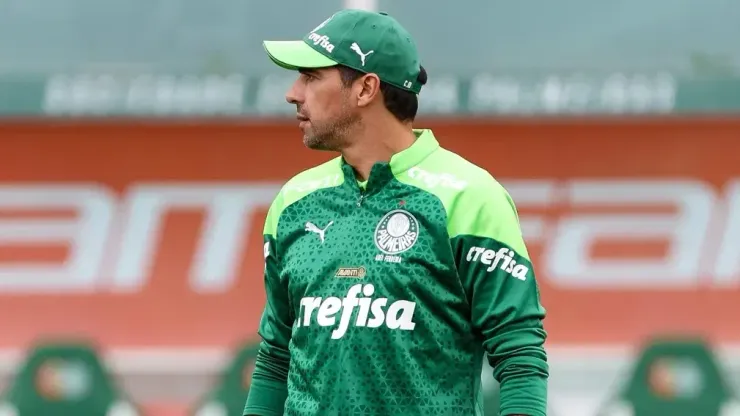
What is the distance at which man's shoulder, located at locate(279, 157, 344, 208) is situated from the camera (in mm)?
2402

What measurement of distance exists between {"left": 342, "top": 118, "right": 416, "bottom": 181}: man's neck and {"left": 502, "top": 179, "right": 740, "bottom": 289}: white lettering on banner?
111 inches

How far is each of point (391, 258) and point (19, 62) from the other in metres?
3.35

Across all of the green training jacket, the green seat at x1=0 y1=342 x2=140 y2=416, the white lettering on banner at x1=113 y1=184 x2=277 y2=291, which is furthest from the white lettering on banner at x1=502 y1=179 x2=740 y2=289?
the green training jacket

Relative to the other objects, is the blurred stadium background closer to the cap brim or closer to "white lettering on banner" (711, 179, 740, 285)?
"white lettering on banner" (711, 179, 740, 285)

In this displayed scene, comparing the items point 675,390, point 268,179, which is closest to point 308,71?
point 268,179

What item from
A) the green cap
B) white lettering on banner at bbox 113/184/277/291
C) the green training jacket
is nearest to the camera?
the green training jacket

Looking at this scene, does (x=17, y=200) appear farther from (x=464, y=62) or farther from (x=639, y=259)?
(x=639, y=259)

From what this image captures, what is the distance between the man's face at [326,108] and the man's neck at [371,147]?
3 centimetres

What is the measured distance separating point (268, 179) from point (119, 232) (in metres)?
0.70

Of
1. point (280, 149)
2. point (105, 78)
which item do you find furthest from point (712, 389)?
point (105, 78)

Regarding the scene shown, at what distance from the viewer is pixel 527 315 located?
2.19 metres

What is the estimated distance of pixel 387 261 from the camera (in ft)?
7.31

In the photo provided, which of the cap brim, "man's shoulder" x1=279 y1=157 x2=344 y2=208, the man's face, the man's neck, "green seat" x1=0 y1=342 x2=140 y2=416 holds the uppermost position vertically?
the cap brim

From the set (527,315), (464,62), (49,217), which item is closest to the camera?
(527,315)
